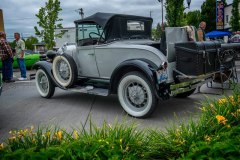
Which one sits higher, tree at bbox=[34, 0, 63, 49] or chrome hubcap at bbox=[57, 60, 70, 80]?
tree at bbox=[34, 0, 63, 49]

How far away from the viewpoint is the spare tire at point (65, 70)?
5.74 m

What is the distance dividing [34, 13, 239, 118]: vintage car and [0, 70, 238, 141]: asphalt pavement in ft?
0.97

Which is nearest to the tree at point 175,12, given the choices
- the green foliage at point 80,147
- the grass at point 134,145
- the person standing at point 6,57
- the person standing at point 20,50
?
the person standing at point 20,50

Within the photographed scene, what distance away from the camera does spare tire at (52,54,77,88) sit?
226 inches

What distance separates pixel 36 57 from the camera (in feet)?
51.0

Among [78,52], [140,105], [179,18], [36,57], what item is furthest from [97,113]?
[179,18]

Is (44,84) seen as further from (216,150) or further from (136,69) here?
(216,150)

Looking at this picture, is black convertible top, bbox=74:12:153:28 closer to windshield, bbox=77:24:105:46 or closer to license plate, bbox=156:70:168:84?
windshield, bbox=77:24:105:46

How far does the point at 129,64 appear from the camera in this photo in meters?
4.67

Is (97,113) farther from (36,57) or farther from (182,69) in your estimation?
(36,57)

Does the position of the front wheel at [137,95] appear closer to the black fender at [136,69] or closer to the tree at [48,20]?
the black fender at [136,69]

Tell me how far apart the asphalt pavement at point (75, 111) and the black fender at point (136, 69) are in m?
0.56

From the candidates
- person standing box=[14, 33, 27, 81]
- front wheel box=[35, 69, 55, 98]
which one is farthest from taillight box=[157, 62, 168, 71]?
person standing box=[14, 33, 27, 81]

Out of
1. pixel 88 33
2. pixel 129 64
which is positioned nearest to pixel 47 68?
pixel 88 33
